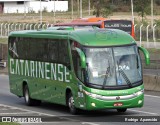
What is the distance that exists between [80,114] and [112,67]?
1943 millimetres


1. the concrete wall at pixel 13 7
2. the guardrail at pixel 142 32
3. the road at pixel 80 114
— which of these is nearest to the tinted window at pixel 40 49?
the road at pixel 80 114

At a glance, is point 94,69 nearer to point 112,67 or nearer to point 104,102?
point 112,67

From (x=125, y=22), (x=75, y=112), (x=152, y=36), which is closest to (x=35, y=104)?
(x=75, y=112)

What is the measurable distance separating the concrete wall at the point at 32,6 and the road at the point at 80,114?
94533 millimetres

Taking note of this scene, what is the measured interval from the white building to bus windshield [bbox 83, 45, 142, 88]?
98.5 metres

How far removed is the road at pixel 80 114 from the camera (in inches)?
781

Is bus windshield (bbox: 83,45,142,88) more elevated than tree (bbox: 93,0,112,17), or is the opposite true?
bus windshield (bbox: 83,45,142,88)

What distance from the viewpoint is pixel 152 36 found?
5700 cm

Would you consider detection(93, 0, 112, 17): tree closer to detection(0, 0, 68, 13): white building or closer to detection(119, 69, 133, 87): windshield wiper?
detection(0, 0, 68, 13): white building

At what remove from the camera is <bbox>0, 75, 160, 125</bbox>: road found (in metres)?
19.8

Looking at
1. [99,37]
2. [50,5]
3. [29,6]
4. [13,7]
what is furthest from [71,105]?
[13,7]

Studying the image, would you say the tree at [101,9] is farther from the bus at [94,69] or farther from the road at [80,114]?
the bus at [94,69]

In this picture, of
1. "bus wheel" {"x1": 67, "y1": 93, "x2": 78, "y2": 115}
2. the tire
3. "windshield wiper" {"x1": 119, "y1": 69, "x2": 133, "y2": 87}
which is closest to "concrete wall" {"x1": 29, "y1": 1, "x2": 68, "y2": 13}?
the tire

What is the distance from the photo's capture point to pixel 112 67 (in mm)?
20781
